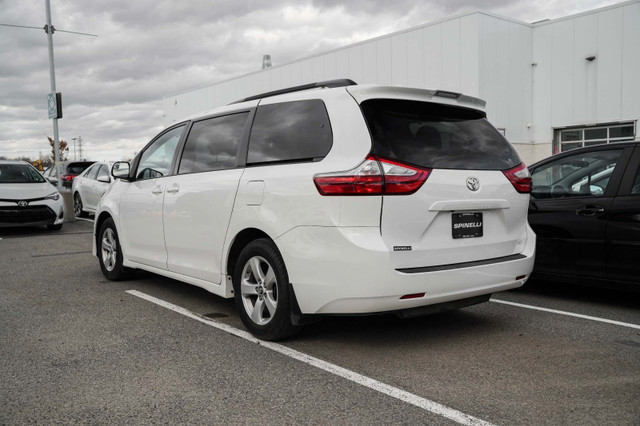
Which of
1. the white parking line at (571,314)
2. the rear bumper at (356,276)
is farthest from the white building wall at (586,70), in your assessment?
the rear bumper at (356,276)

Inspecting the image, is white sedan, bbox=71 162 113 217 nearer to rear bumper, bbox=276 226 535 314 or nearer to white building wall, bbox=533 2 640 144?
rear bumper, bbox=276 226 535 314

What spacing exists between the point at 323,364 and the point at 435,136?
1.76 meters

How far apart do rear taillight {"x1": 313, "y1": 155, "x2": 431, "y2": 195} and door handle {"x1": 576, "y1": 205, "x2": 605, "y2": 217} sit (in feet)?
8.19

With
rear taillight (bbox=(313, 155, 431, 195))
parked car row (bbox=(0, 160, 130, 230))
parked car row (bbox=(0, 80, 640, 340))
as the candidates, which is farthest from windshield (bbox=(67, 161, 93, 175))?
rear taillight (bbox=(313, 155, 431, 195))

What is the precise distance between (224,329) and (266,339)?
57cm

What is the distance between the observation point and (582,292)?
6.29 m

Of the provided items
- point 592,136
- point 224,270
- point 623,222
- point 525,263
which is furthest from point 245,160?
point 592,136

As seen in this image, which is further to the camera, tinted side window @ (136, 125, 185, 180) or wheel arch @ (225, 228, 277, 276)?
tinted side window @ (136, 125, 185, 180)

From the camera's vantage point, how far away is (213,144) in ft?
17.1

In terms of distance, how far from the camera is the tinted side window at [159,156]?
5.82 meters

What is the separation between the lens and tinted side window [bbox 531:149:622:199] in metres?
5.60

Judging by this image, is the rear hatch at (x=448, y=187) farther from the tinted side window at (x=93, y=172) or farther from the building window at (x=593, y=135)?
the building window at (x=593, y=135)

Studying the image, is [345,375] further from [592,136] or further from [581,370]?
[592,136]

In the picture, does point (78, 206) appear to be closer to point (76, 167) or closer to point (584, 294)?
point (76, 167)
